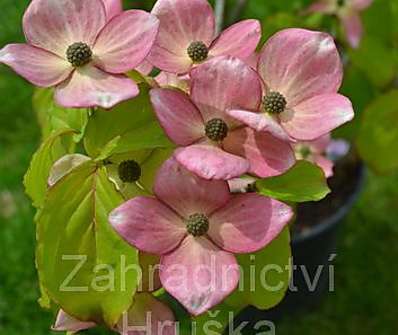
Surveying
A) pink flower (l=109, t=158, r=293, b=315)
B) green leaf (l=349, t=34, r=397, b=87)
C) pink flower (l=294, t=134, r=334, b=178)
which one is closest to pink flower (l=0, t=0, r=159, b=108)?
pink flower (l=109, t=158, r=293, b=315)

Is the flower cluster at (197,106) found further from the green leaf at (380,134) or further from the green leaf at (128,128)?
the green leaf at (380,134)

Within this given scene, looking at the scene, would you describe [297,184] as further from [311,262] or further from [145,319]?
[311,262]

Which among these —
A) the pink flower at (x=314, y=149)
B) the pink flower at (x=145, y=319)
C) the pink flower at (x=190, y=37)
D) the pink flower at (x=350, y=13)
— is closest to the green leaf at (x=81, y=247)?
the pink flower at (x=145, y=319)

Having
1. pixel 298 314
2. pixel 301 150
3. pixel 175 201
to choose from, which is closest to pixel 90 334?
pixel 298 314

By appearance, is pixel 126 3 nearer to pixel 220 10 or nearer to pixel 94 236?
pixel 220 10

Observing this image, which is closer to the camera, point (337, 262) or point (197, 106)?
point (197, 106)

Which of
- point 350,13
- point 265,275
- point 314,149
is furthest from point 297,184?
point 350,13
